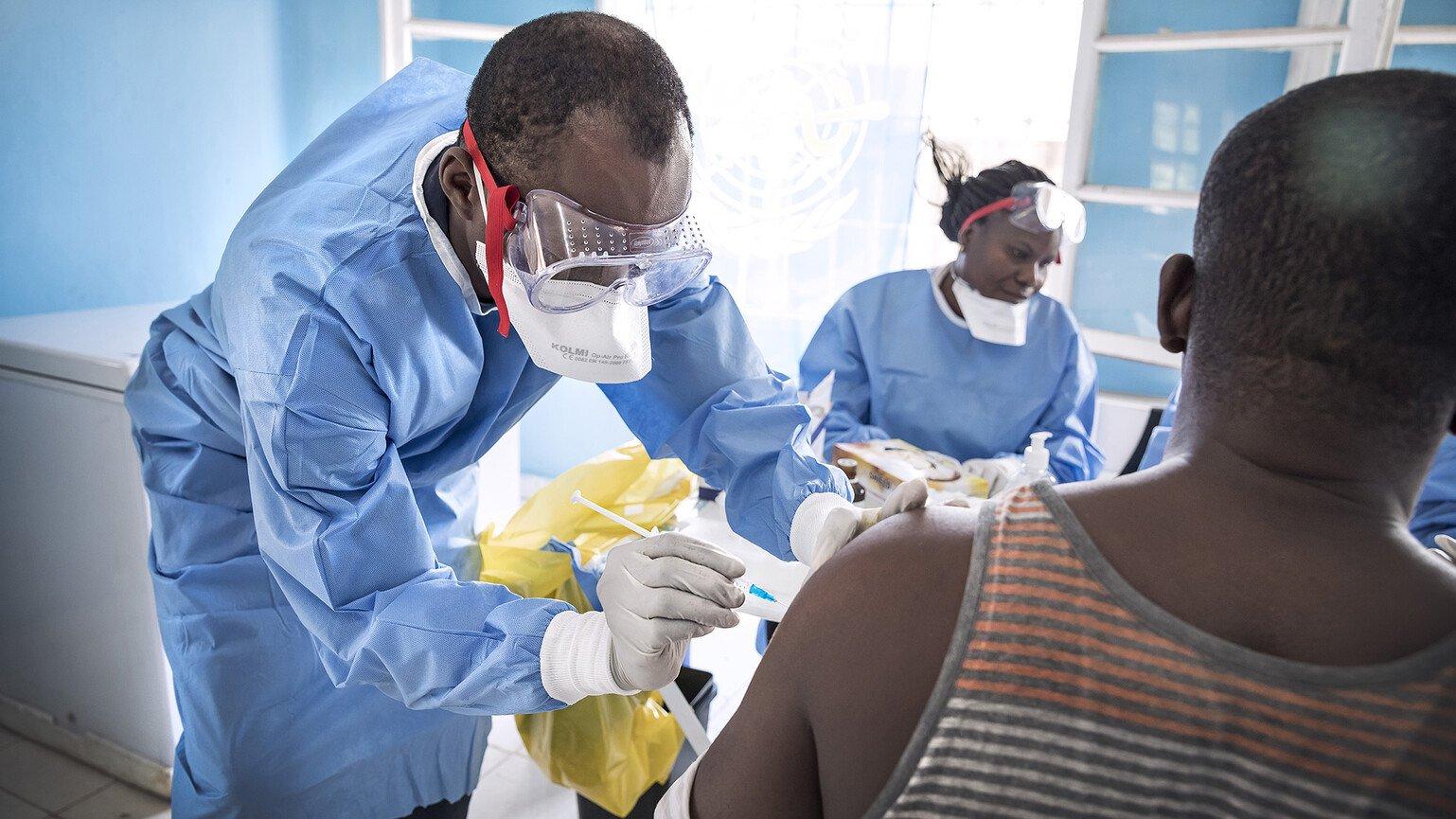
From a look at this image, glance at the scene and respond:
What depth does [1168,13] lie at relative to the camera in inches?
103

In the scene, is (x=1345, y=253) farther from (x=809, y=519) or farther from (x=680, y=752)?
(x=680, y=752)

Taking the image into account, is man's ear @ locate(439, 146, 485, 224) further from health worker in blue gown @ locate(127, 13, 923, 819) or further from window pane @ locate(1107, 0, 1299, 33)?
window pane @ locate(1107, 0, 1299, 33)

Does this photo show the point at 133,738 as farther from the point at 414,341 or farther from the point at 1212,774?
the point at 1212,774

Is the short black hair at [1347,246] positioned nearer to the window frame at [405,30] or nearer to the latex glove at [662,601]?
the latex glove at [662,601]

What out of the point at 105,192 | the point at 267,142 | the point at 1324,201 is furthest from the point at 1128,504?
the point at 267,142

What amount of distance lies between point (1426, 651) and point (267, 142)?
3105 millimetres

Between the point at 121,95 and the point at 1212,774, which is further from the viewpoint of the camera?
the point at 121,95

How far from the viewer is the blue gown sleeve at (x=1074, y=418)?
216 cm

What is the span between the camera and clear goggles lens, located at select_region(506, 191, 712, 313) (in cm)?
104

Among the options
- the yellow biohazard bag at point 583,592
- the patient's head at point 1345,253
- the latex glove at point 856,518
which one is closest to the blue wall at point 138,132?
the yellow biohazard bag at point 583,592

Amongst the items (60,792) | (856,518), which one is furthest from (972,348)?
(60,792)

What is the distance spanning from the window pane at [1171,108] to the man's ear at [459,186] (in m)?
2.07

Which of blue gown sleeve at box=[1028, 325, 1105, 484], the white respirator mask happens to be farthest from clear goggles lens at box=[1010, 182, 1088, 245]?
blue gown sleeve at box=[1028, 325, 1105, 484]

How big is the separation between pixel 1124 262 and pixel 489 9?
7.58 ft
